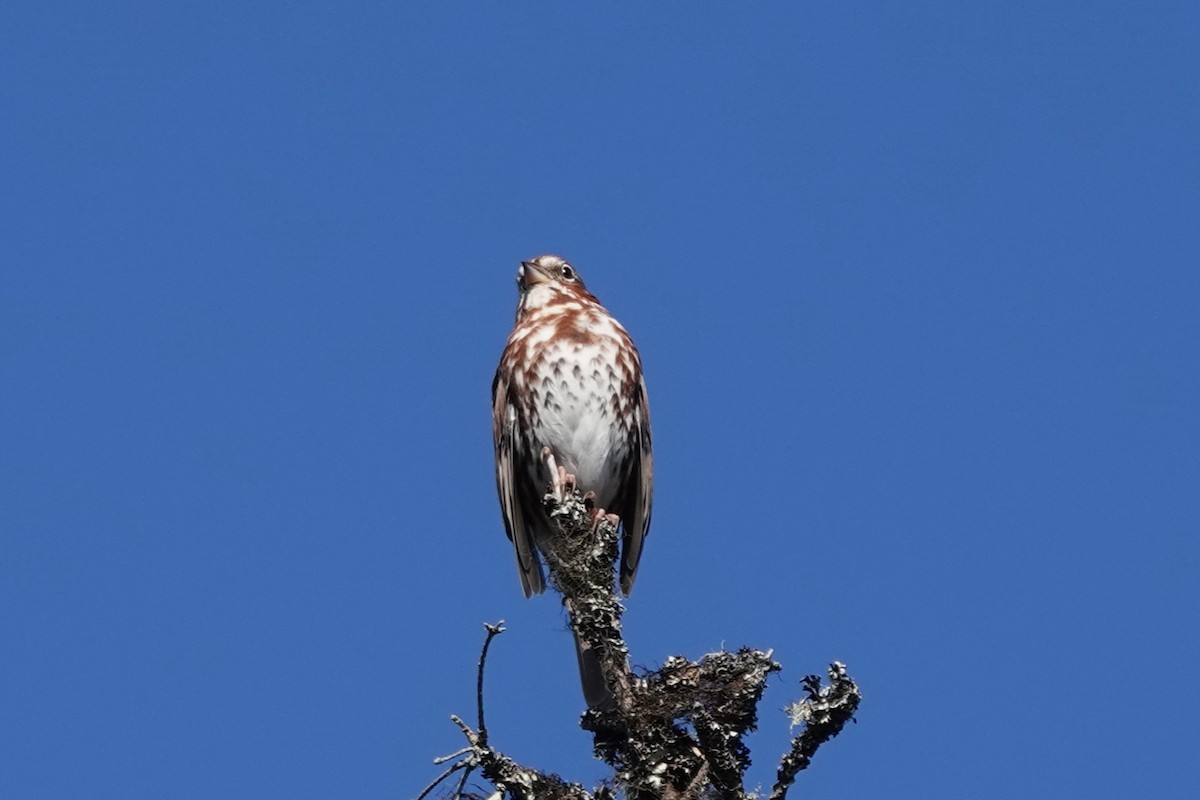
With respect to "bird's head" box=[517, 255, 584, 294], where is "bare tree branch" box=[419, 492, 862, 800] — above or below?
below

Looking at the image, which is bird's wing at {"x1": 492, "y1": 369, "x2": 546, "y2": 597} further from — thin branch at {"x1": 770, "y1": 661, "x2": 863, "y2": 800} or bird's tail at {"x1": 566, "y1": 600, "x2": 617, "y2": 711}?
thin branch at {"x1": 770, "y1": 661, "x2": 863, "y2": 800}

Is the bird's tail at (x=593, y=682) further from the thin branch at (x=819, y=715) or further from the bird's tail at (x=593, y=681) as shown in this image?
the thin branch at (x=819, y=715)

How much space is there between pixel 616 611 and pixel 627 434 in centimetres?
228

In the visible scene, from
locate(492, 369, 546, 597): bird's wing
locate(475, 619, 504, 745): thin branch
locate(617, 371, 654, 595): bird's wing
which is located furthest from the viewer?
locate(617, 371, 654, 595): bird's wing

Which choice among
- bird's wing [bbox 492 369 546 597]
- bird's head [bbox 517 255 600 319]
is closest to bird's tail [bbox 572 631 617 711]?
bird's wing [bbox 492 369 546 597]

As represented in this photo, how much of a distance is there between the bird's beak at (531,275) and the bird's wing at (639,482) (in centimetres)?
102

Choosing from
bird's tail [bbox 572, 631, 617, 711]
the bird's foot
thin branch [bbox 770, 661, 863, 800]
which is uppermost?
the bird's foot

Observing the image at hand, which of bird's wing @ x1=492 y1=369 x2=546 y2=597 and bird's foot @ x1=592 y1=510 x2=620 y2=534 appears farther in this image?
bird's wing @ x1=492 y1=369 x2=546 y2=597

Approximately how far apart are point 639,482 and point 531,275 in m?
1.46

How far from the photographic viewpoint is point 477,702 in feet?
19.1

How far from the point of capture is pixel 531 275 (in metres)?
9.69

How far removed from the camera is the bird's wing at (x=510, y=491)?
28.2ft

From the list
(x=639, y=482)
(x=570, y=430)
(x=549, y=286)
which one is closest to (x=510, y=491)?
(x=570, y=430)

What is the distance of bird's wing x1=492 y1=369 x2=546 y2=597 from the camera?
8.61 metres
